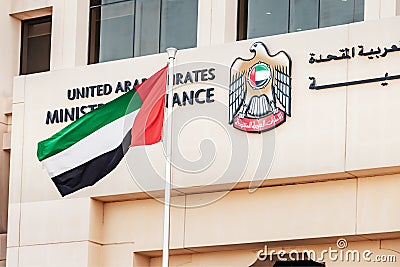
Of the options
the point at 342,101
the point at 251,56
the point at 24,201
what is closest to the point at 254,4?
the point at 251,56

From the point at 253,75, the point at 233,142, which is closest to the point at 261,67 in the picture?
the point at 253,75

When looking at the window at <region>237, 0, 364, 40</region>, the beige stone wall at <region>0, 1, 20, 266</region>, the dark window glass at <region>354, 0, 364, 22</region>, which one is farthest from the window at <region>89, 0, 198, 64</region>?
the dark window glass at <region>354, 0, 364, 22</region>

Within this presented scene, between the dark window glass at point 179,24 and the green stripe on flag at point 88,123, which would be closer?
the green stripe on flag at point 88,123

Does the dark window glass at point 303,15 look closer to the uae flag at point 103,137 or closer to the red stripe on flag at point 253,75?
the red stripe on flag at point 253,75

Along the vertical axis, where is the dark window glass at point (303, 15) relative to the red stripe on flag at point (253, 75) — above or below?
above

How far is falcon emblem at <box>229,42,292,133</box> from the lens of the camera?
22.4m

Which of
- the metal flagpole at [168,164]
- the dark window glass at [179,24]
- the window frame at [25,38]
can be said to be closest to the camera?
the metal flagpole at [168,164]

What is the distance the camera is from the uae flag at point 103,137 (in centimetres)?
2162

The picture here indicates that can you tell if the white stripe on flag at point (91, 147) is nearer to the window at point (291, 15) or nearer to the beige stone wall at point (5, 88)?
the beige stone wall at point (5, 88)

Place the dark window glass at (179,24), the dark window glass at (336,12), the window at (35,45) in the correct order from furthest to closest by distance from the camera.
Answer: the window at (35,45)
the dark window glass at (179,24)
the dark window glass at (336,12)

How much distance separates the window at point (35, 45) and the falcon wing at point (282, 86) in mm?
6023

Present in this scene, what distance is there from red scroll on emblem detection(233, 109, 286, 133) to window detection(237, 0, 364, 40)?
2.09 m

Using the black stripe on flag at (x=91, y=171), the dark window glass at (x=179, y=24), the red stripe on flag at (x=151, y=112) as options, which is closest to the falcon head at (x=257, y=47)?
the red stripe on flag at (x=151, y=112)

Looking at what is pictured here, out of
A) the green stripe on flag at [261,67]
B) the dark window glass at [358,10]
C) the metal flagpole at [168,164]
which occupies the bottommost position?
the metal flagpole at [168,164]
